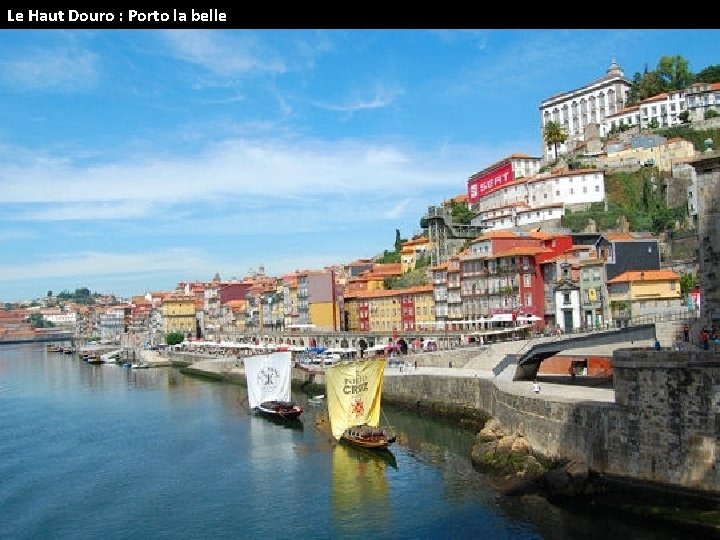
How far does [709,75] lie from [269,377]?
79.7m

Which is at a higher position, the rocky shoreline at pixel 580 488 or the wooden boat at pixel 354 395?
the wooden boat at pixel 354 395

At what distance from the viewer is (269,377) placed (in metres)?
55.3

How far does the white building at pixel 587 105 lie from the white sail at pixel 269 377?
66.5m

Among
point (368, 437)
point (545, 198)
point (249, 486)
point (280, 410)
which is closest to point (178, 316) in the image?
point (545, 198)

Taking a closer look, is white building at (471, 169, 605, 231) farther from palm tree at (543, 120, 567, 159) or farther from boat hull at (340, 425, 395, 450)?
boat hull at (340, 425, 395, 450)

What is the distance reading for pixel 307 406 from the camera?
192 ft

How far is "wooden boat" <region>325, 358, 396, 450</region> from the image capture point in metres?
41.6

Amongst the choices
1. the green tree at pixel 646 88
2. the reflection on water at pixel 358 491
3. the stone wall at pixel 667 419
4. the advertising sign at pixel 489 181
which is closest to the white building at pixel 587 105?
the green tree at pixel 646 88

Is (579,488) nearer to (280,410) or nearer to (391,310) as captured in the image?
(280,410)

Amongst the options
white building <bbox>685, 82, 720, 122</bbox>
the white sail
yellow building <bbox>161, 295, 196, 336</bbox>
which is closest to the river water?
the white sail

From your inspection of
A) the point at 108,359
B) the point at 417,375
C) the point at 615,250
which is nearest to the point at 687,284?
the point at 615,250

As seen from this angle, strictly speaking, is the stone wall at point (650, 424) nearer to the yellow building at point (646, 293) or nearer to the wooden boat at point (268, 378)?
the yellow building at point (646, 293)

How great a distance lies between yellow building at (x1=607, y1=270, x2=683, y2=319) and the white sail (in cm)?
2447

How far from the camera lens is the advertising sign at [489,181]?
333ft
